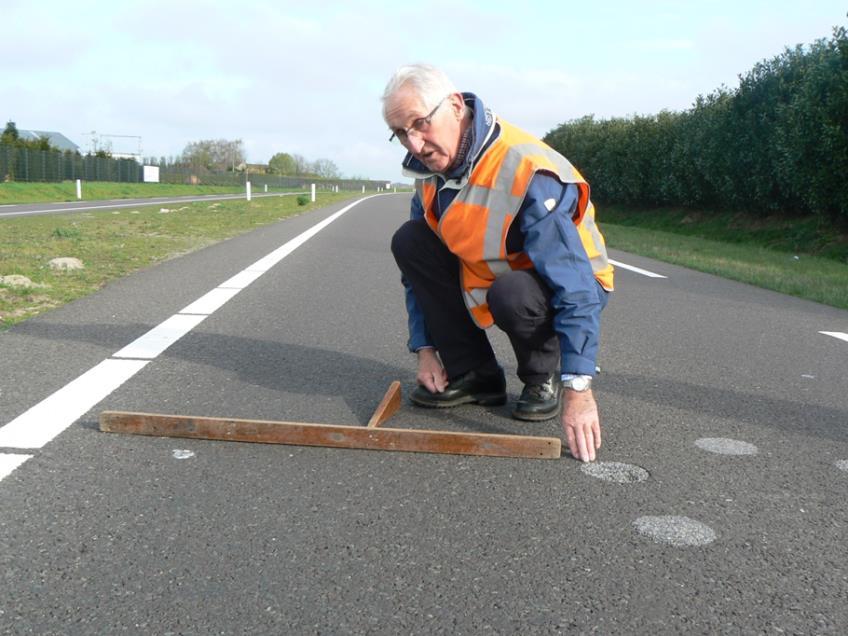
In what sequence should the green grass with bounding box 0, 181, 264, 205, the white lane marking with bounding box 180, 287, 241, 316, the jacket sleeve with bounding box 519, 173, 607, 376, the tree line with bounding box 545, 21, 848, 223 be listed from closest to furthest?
the jacket sleeve with bounding box 519, 173, 607, 376, the white lane marking with bounding box 180, 287, 241, 316, the tree line with bounding box 545, 21, 848, 223, the green grass with bounding box 0, 181, 264, 205

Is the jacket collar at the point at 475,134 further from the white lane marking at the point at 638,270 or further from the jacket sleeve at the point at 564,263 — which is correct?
the white lane marking at the point at 638,270

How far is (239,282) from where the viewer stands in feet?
26.1

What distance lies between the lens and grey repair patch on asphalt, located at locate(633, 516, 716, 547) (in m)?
A: 2.40

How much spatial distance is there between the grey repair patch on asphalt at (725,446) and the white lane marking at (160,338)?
2.76 m

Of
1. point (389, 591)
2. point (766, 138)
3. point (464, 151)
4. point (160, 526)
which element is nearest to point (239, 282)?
point (464, 151)

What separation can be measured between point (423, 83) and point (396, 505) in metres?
1.37

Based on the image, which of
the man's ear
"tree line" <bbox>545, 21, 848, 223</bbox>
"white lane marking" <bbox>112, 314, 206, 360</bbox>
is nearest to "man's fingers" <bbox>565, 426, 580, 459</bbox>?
the man's ear

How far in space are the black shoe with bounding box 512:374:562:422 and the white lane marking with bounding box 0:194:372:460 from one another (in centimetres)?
175

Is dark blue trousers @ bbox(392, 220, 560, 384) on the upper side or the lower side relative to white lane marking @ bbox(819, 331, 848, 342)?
upper

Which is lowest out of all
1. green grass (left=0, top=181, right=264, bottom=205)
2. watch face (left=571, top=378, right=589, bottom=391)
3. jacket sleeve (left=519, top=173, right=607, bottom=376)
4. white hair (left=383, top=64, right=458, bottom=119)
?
green grass (left=0, top=181, right=264, bottom=205)

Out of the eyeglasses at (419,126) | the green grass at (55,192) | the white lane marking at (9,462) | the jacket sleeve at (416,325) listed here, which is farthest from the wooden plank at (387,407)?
the green grass at (55,192)

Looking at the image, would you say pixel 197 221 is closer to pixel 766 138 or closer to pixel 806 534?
pixel 766 138

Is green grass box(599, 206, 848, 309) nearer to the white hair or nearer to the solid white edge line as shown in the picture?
the solid white edge line

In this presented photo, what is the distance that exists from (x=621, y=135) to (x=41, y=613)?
1183 inches
